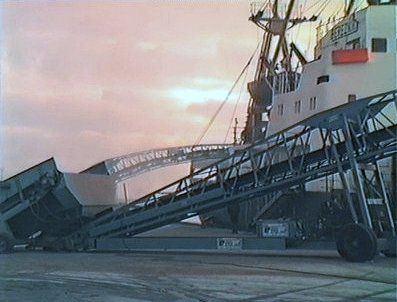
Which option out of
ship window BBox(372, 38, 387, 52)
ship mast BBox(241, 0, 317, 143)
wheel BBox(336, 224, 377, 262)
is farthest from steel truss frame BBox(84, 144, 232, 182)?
wheel BBox(336, 224, 377, 262)

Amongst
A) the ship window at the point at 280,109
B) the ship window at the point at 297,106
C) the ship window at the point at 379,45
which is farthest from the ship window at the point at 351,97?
the ship window at the point at 280,109

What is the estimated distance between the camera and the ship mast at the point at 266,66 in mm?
35719

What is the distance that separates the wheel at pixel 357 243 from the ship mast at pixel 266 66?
20.3 meters

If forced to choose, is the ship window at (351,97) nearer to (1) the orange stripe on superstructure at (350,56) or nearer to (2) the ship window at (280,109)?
(1) the orange stripe on superstructure at (350,56)

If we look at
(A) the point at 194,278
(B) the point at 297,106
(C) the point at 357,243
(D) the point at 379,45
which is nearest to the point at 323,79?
(D) the point at 379,45

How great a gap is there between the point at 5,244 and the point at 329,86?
1298 centimetres

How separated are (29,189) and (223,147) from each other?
20.7 meters

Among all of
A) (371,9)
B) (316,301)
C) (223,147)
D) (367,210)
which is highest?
(371,9)

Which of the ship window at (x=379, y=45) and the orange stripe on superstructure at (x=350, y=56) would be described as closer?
the orange stripe on superstructure at (x=350, y=56)

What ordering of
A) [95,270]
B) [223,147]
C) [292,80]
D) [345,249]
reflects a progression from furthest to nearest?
1. [223,147]
2. [292,80]
3. [345,249]
4. [95,270]

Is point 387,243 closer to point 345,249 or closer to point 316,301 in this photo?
point 345,249

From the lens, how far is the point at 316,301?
881cm

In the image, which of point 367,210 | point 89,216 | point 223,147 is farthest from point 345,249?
point 223,147

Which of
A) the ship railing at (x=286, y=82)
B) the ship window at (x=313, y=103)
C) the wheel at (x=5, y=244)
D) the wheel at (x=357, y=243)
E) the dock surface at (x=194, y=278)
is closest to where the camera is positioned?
the dock surface at (x=194, y=278)
